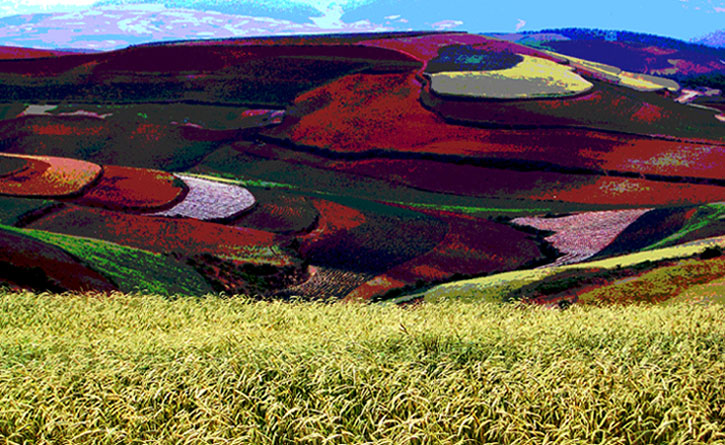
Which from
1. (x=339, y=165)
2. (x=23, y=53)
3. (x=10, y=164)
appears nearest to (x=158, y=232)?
(x=10, y=164)

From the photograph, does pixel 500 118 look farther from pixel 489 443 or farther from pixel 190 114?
pixel 489 443

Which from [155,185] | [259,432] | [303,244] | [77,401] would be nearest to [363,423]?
[259,432]

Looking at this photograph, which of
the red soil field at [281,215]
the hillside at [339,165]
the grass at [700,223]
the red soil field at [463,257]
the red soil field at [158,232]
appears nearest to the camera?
the red soil field at [158,232]

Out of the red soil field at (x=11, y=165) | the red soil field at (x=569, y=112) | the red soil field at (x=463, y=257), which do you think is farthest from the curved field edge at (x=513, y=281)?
the red soil field at (x=569, y=112)

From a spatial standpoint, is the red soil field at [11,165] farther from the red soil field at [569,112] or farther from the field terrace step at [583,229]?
the red soil field at [569,112]

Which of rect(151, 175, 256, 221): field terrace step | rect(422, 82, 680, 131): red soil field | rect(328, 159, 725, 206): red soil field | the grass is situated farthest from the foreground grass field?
rect(422, 82, 680, 131): red soil field

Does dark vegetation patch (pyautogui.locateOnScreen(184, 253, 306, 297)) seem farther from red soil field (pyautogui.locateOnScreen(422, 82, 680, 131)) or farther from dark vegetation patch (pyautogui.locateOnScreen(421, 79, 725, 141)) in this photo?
red soil field (pyautogui.locateOnScreen(422, 82, 680, 131))

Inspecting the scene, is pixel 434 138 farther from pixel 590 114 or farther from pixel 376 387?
pixel 376 387
